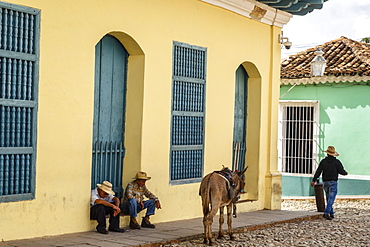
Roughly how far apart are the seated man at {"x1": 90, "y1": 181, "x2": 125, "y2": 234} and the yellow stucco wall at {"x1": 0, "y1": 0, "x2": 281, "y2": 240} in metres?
0.15

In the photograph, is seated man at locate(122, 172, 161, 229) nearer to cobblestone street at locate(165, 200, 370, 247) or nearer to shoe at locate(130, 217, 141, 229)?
shoe at locate(130, 217, 141, 229)

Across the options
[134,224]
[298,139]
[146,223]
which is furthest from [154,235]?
[298,139]

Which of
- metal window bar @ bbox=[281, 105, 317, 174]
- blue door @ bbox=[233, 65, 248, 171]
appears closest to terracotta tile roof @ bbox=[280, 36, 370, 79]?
metal window bar @ bbox=[281, 105, 317, 174]

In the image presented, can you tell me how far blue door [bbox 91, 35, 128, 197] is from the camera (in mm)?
10414

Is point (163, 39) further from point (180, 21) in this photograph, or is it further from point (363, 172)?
point (363, 172)

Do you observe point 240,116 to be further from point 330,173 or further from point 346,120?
Answer: point 346,120

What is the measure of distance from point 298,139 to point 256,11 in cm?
721

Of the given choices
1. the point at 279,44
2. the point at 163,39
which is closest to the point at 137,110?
the point at 163,39

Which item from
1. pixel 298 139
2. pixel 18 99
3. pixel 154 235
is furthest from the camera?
pixel 298 139

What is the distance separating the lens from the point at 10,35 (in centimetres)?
858

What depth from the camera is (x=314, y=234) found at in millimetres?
11398

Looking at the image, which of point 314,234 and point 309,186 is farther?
point 309,186

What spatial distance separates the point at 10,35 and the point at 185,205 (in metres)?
4.89

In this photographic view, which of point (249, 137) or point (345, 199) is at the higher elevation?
point (249, 137)
